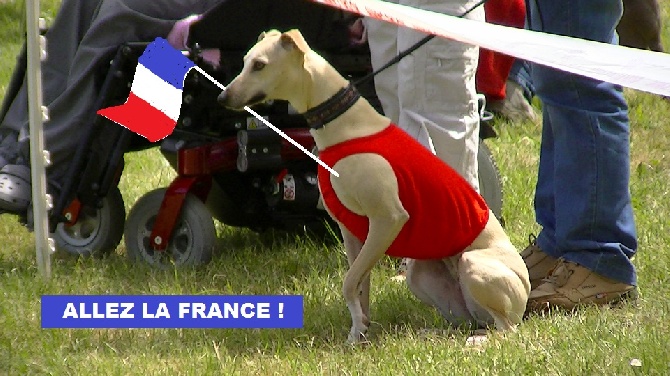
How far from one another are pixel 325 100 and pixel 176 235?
1.30m

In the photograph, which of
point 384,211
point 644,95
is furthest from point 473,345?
point 644,95

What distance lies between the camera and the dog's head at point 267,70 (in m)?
2.87

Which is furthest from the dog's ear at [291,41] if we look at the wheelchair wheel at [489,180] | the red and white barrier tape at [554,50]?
the wheelchair wheel at [489,180]

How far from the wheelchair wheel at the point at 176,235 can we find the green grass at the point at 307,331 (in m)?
0.08

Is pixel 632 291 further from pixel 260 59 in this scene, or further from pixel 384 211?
pixel 260 59

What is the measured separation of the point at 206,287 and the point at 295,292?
331 millimetres

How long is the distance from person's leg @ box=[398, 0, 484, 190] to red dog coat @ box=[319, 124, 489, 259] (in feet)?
1.72

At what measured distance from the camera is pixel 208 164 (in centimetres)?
Result: 397

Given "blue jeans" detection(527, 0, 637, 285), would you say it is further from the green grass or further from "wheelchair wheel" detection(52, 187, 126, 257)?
"wheelchair wheel" detection(52, 187, 126, 257)

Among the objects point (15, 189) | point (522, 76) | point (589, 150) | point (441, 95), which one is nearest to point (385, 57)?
point (441, 95)

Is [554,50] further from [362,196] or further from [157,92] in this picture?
[157,92]

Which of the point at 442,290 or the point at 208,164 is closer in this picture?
the point at 442,290

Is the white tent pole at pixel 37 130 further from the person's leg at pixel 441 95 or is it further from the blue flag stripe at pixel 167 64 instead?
the person's leg at pixel 441 95

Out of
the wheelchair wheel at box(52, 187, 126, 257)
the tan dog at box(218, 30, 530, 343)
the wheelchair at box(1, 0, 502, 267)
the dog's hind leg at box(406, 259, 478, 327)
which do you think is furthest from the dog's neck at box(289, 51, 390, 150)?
the wheelchair wheel at box(52, 187, 126, 257)
